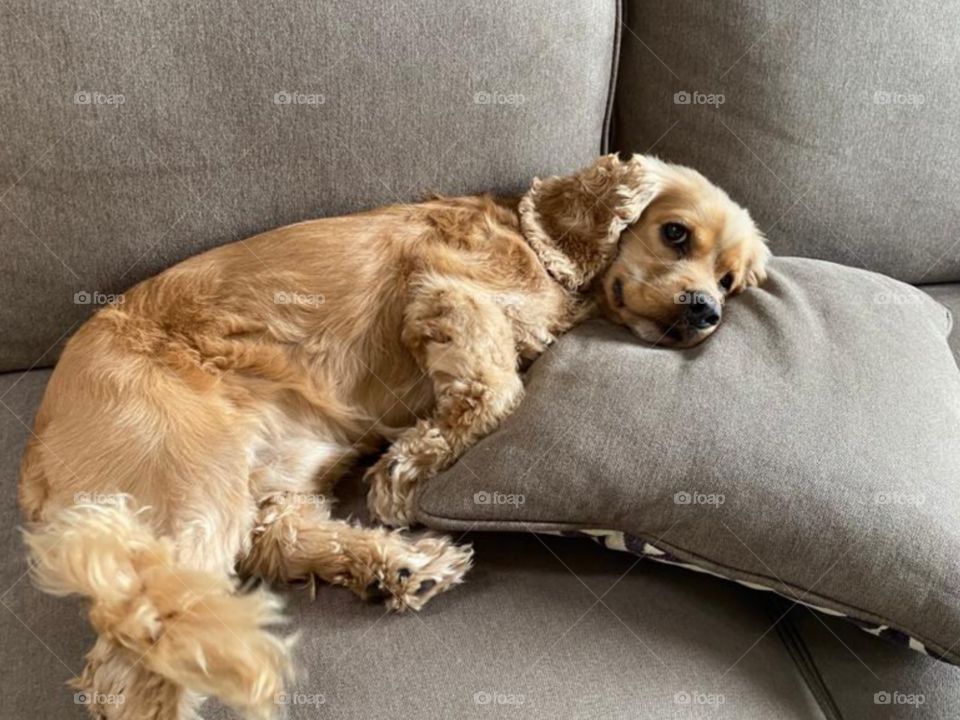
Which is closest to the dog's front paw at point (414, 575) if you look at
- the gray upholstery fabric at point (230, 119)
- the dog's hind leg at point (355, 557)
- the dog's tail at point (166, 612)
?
the dog's hind leg at point (355, 557)

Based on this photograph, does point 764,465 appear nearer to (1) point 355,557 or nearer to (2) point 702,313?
(2) point 702,313

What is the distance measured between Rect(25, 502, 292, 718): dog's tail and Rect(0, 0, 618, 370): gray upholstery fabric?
0.73m

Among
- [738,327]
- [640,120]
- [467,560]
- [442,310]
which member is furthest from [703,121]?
[467,560]

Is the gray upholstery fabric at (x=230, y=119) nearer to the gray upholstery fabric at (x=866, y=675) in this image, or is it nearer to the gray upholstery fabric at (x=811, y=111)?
the gray upholstery fabric at (x=811, y=111)

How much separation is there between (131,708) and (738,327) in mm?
1450

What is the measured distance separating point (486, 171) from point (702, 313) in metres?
0.66

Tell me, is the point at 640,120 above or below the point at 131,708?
above

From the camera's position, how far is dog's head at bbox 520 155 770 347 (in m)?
2.04

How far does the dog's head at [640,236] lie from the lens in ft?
6.70

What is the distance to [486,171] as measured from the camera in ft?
6.89

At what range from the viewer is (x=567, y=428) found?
1.63 meters

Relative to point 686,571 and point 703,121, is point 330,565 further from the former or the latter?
point 703,121

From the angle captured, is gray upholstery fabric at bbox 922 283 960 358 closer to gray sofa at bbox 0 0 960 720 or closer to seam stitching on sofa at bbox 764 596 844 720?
gray sofa at bbox 0 0 960 720

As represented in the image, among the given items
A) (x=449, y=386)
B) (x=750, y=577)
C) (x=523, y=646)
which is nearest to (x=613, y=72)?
(x=449, y=386)
